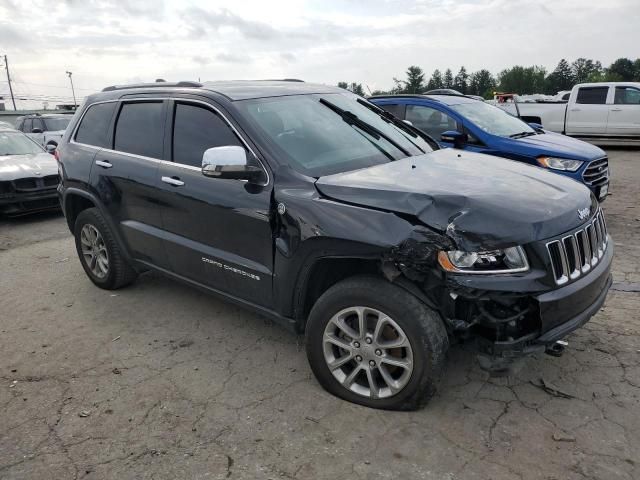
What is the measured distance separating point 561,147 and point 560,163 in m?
0.36

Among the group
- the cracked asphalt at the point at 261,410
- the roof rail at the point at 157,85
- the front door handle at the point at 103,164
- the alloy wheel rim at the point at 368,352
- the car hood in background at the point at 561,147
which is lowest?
the cracked asphalt at the point at 261,410

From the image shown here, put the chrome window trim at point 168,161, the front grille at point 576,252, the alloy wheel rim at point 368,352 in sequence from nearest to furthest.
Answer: the front grille at point 576,252
the alloy wheel rim at point 368,352
the chrome window trim at point 168,161

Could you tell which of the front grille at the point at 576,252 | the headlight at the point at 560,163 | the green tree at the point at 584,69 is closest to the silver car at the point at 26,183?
the headlight at the point at 560,163

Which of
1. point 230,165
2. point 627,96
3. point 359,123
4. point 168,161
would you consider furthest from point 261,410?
point 627,96

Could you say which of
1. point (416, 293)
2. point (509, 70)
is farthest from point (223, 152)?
point (509, 70)

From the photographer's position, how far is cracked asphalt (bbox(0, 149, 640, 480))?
2.60m

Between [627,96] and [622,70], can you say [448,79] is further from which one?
[627,96]

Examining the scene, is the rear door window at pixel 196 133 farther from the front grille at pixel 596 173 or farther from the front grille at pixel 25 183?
the front grille at pixel 25 183

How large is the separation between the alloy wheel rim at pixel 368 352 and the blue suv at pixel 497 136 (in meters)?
4.28

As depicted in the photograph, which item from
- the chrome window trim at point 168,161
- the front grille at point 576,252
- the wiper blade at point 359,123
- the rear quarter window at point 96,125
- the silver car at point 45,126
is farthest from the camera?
the silver car at point 45,126

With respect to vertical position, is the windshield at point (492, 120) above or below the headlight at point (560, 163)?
above

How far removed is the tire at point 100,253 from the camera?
468cm

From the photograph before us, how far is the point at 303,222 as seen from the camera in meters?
3.01

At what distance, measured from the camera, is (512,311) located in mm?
2680
